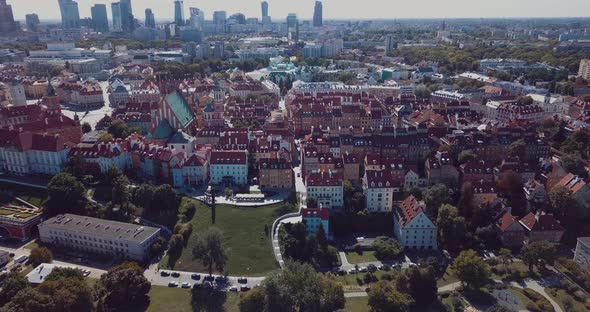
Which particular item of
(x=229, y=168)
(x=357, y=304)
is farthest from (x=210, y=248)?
(x=229, y=168)

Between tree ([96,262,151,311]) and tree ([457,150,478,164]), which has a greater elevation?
tree ([457,150,478,164])

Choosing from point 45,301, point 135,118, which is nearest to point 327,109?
point 135,118

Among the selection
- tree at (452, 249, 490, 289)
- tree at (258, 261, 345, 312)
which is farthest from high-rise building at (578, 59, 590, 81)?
tree at (258, 261, 345, 312)

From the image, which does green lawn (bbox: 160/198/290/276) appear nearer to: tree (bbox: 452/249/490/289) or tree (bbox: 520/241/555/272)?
tree (bbox: 452/249/490/289)

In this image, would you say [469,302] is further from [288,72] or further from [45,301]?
[288,72]

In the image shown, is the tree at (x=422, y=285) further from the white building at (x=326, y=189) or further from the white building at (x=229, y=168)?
the white building at (x=229, y=168)
